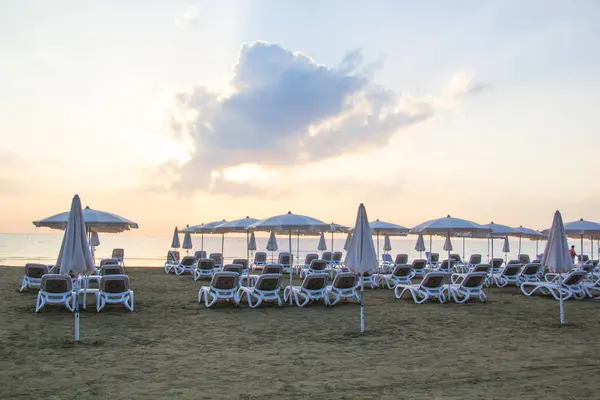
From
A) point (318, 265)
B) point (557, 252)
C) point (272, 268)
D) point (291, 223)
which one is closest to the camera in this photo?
point (557, 252)

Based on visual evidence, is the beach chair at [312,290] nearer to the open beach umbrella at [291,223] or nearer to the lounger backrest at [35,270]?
the open beach umbrella at [291,223]

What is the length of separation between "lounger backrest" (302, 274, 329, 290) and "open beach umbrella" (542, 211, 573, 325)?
4216 millimetres

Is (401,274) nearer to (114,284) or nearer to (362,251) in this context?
(362,251)

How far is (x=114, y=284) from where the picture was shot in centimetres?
927

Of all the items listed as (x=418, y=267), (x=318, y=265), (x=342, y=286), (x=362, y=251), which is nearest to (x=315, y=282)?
(x=342, y=286)

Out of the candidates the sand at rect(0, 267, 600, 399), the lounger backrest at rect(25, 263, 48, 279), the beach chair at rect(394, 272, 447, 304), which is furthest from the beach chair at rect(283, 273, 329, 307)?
the lounger backrest at rect(25, 263, 48, 279)

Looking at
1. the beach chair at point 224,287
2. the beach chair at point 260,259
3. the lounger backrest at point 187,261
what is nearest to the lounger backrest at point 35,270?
the beach chair at point 224,287

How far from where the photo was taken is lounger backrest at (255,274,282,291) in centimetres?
997

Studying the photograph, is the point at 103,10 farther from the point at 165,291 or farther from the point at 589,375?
the point at 589,375

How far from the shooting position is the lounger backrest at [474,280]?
10711 mm

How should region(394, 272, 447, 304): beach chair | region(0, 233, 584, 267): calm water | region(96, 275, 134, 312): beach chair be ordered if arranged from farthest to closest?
region(0, 233, 584, 267): calm water → region(394, 272, 447, 304): beach chair → region(96, 275, 134, 312): beach chair

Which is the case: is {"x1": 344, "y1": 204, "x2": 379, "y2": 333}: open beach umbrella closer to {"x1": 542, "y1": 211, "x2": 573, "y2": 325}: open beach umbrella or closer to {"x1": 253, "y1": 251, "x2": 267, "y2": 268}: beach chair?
{"x1": 542, "y1": 211, "x2": 573, "y2": 325}: open beach umbrella

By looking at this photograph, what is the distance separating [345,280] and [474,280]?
2865 millimetres

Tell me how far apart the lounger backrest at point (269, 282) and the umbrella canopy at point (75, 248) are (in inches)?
135
